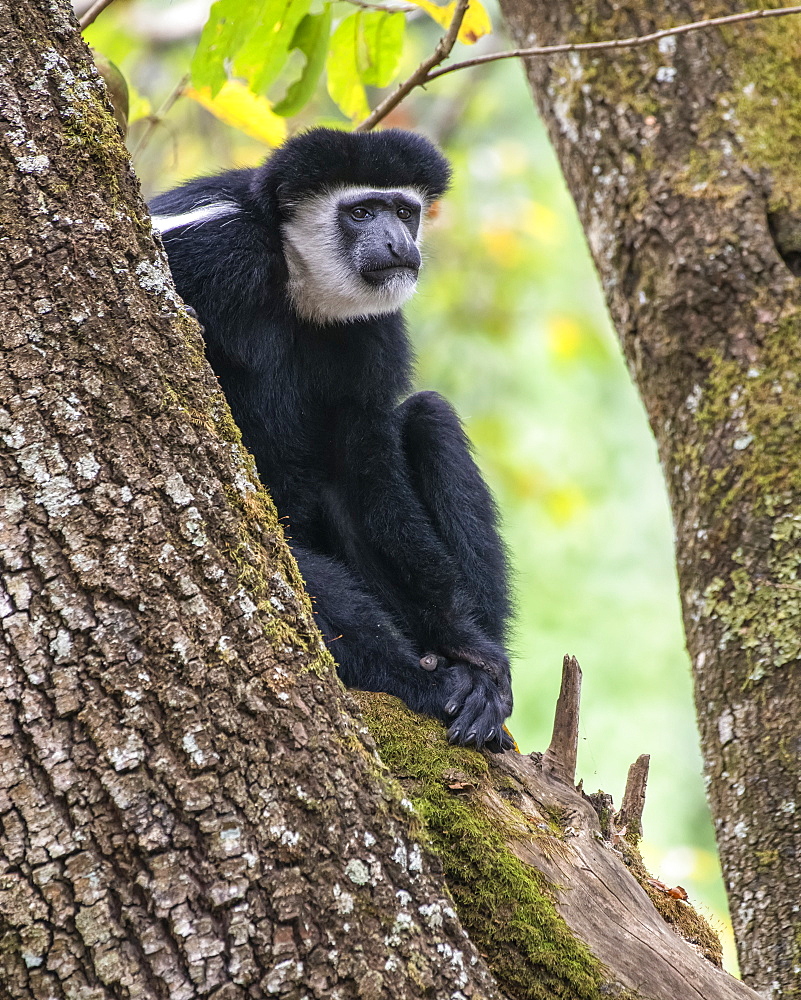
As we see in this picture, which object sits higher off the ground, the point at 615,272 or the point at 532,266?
the point at 532,266

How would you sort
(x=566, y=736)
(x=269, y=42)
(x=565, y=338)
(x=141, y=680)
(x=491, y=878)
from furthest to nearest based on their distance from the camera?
1. (x=565, y=338)
2. (x=269, y=42)
3. (x=566, y=736)
4. (x=491, y=878)
5. (x=141, y=680)

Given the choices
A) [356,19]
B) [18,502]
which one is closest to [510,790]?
[18,502]

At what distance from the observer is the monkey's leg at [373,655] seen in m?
2.60

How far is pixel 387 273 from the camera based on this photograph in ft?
11.2

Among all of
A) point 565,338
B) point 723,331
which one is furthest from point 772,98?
point 565,338

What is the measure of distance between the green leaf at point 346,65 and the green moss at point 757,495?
1561mm

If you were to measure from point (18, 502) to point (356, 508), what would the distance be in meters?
1.74

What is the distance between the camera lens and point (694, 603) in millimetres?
2785

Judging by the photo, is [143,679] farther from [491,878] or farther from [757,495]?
[757,495]

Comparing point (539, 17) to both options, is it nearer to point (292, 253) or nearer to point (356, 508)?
point (292, 253)

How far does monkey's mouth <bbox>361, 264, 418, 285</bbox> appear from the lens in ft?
11.1

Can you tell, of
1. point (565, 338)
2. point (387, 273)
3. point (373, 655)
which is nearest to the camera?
point (373, 655)

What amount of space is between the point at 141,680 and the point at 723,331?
6.83ft

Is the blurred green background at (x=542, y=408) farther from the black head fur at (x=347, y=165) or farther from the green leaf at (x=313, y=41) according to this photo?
the green leaf at (x=313, y=41)
